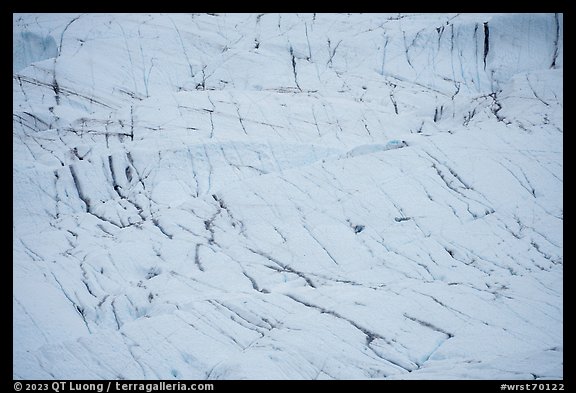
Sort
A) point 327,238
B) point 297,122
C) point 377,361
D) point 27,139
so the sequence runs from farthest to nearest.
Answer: point 297,122 → point 27,139 → point 327,238 → point 377,361

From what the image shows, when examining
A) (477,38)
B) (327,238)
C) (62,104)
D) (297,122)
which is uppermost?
(477,38)

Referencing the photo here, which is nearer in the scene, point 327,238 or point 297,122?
point 327,238

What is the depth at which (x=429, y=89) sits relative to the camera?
8.97m

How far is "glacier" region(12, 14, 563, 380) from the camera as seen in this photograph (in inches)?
187

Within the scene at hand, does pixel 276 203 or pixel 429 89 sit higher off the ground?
pixel 429 89

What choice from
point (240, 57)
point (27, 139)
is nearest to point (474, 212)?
point (240, 57)

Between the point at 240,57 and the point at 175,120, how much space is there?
2.32 meters

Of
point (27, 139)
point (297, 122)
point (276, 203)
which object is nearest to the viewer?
point (276, 203)

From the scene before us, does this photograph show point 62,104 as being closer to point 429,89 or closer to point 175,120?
point 175,120

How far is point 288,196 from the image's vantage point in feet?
21.3

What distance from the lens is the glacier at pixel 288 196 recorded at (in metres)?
4.74

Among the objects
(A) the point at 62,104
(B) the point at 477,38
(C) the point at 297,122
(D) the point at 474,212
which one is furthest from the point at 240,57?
(D) the point at 474,212

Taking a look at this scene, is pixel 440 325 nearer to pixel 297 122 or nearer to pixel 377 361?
pixel 377 361

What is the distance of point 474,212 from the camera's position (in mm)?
6242
